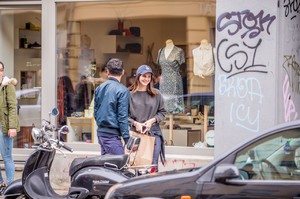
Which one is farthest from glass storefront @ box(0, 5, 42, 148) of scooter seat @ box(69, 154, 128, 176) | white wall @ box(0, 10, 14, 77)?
scooter seat @ box(69, 154, 128, 176)

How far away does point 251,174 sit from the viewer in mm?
5855

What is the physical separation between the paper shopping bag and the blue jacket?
0.26m

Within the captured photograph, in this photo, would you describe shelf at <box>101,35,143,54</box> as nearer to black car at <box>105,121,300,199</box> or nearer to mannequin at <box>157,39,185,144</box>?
mannequin at <box>157,39,185,144</box>

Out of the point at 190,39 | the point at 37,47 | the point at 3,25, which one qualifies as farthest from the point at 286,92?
the point at 3,25

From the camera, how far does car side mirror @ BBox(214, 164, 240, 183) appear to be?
18.5ft

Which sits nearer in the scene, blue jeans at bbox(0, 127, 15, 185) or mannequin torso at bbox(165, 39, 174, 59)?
blue jeans at bbox(0, 127, 15, 185)

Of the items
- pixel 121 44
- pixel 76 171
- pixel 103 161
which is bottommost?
pixel 76 171

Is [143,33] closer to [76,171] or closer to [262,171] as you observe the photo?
[76,171]

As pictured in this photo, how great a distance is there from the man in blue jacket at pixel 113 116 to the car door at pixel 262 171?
2.83 meters

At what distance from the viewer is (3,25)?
1230 cm

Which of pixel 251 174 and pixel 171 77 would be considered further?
pixel 171 77

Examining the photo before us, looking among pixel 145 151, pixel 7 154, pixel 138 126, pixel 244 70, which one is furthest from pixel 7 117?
pixel 244 70

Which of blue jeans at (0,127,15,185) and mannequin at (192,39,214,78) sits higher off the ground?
mannequin at (192,39,214,78)

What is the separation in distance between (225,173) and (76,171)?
2594 millimetres
